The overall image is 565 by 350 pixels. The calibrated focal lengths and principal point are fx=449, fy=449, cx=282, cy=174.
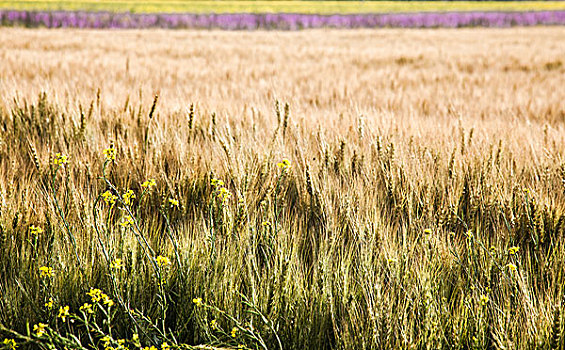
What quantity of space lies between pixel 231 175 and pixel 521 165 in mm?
1296

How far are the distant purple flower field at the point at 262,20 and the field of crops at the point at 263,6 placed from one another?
1942mm

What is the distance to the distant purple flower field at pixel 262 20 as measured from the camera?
55.6 feet

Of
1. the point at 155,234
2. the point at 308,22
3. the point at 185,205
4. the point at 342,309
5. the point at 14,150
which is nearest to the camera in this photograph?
the point at 342,309

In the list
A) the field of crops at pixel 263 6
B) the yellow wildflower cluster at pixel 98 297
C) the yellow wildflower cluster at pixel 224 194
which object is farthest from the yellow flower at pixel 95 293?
the field of crops at pixel 263 6

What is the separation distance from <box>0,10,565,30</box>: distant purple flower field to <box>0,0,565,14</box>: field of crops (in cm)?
194

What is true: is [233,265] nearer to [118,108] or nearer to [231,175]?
[231,175]

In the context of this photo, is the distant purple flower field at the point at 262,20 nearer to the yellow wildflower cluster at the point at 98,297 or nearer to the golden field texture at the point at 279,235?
the golden field texture at the point at 279,235

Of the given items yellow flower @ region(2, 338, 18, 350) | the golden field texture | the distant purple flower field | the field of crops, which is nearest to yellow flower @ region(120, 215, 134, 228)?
the golden field texture

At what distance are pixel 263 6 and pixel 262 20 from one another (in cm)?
606

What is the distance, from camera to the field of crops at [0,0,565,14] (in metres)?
22.3

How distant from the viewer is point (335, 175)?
189cm

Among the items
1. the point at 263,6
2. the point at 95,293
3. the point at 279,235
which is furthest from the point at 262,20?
the point at 95,293

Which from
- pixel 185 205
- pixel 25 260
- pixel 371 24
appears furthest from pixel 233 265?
pixel 371 24

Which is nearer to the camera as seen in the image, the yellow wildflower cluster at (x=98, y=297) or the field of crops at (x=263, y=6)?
the yellow wildflower cluster at (x=98, y=297)
